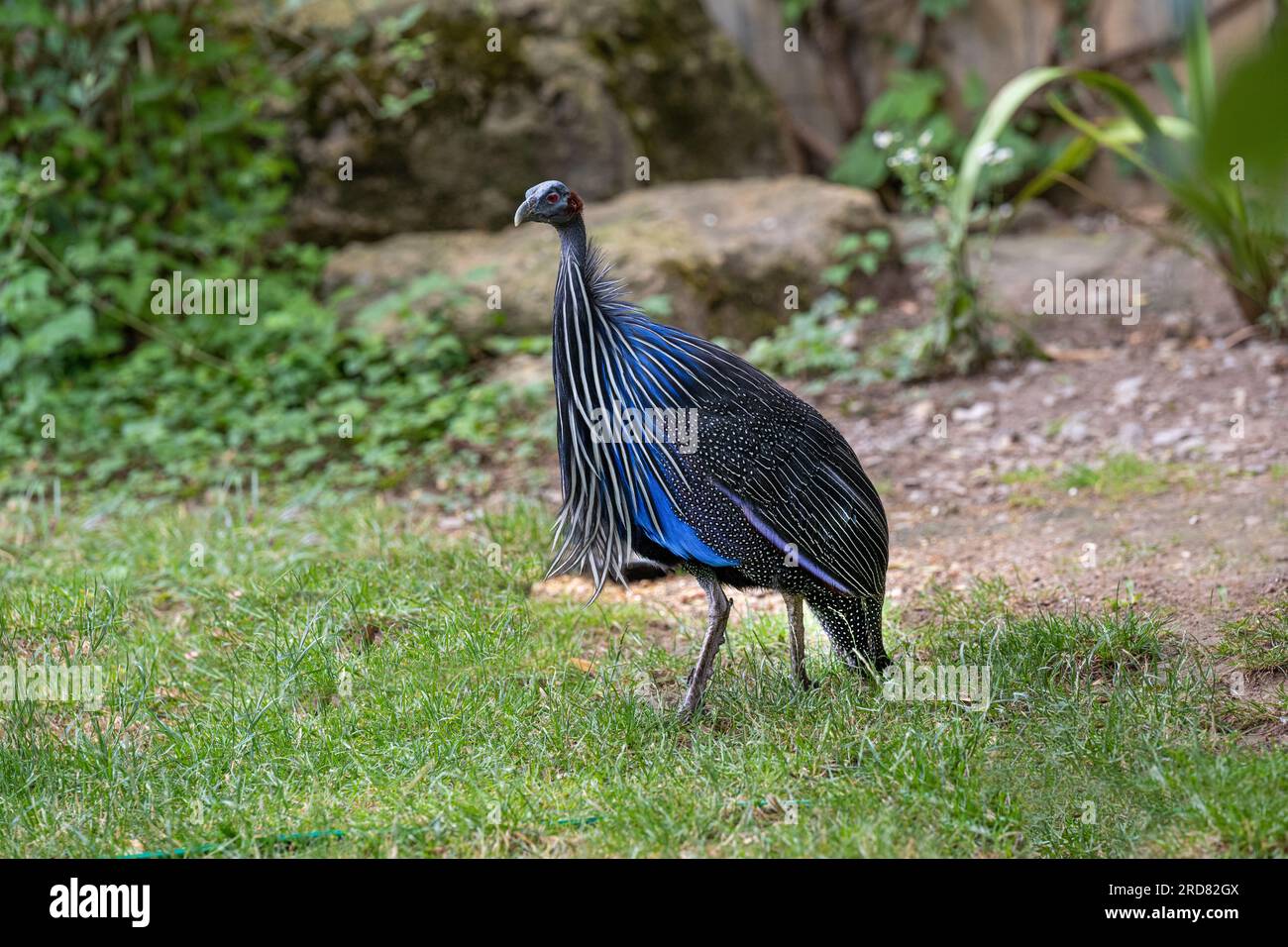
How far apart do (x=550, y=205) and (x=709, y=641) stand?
1201mm

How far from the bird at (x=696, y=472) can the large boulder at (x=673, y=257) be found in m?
3.06

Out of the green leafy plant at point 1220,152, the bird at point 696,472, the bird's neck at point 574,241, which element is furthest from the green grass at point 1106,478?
the bird's neck at point 574,241

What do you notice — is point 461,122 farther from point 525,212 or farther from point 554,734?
point 554,734

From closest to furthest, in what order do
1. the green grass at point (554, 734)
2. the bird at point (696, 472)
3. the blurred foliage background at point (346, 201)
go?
the green grass at point (554, 734)
the bird at point (696, 472)
the blurred foliage background at point (346, 201)

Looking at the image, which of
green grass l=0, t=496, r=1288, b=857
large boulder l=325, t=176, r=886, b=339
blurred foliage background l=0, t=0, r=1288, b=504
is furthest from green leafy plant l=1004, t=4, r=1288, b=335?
large boulder l=325, t=176, r=886, b=339

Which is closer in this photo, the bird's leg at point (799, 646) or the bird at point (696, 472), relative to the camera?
the bird at point (696, 472)

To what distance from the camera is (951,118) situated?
9164mm

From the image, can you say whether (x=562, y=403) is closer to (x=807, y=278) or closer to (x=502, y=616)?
(x=502, y=616)

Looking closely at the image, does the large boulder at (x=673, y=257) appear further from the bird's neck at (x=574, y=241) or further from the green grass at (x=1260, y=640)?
the green grass at (x=1260, y=640)

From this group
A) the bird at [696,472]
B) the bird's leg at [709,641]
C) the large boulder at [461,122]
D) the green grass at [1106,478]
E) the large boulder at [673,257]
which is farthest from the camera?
the large boulder at [461,122]

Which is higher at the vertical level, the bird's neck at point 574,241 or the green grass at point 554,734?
the bird's neck at point 574,241

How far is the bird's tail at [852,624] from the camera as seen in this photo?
330 cm
